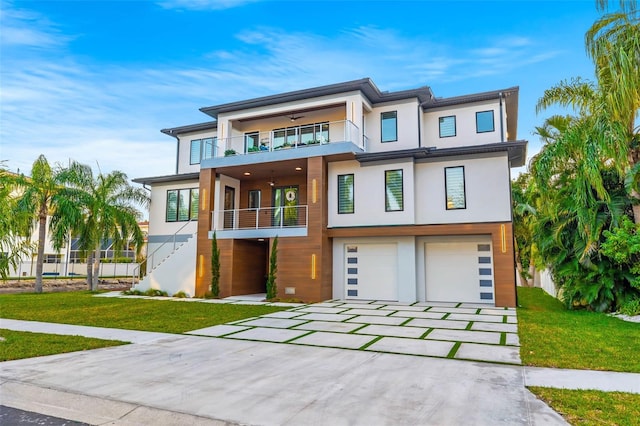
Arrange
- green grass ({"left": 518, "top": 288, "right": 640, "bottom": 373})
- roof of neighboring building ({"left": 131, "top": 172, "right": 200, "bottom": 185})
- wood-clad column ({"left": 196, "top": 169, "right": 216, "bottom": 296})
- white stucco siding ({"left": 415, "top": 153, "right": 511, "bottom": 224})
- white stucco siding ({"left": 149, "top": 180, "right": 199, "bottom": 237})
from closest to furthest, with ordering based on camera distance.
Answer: green grass ({"left": 518, "top": 288, "right": 640, "bottom": 373}) → white stucco siding ({"left": 415, "top": 153, "right": 511, "bottom": 224}) → wood-clad column ({"left": 196, "top": 169, "right": 216, "bottom": 296}) → roof of neighboring building ({"left": 131, "top": 172, "right": 200, "bottom": 185}) → white stucco siding ({"left": 149, "top": 180, "right": 199, "bottom": 237})

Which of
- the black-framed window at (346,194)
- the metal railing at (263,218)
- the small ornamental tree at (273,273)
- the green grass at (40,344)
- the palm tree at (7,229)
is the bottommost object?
the green grass at (40,344)

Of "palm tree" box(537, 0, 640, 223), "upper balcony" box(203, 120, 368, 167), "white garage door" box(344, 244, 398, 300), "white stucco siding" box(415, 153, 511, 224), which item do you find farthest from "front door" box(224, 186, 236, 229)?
"palm tree" box(537, 0, 640, 223)

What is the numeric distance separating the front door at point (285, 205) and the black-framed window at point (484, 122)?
8.38 metres

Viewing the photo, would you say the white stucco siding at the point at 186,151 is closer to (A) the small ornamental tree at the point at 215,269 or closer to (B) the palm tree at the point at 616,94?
(A) the small ornamental tree at the point at 215,269

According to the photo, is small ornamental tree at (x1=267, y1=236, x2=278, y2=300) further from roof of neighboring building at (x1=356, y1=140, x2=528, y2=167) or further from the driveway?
the driveway

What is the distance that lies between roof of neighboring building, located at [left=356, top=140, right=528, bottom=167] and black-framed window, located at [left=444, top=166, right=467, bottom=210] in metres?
0.64

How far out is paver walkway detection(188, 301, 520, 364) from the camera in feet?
23.6

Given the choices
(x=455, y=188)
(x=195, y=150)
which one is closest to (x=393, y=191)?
Answer: (x=455, y=188)

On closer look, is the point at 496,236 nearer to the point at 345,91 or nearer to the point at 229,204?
the point at 345,91

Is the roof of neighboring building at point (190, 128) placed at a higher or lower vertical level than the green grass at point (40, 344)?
higher

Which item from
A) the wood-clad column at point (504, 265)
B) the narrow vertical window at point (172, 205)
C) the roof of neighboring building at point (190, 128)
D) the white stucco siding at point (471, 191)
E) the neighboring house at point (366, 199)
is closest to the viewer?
the wood-clad column at point (504, 265)

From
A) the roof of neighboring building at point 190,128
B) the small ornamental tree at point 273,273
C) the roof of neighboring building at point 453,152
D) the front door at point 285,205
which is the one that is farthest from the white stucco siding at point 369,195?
the roof of neighboring building at point 190,128

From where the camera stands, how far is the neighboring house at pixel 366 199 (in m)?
14.7

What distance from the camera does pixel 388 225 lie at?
50.5ft
